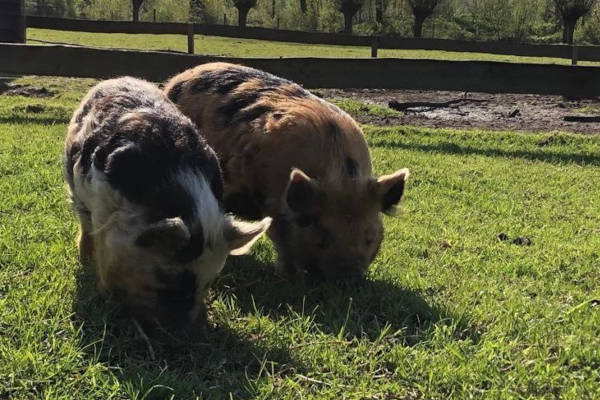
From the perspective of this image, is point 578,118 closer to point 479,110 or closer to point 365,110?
point 479,110

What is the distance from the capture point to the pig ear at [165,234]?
3.37 m

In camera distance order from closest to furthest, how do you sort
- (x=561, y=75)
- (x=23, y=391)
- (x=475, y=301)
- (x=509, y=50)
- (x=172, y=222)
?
(x=23, y=391) < (x=172, y=222) < (x=475, y=301) < (x=561, y=75) < (x=509, y=50)

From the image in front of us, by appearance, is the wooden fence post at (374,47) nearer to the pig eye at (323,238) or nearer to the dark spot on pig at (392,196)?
the dark spot on pig at (392,196)

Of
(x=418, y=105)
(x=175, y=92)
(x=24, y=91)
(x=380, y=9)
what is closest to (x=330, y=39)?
(x=418, y=105)

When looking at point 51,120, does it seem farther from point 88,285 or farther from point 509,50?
point 509,50

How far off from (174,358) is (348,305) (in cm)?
129

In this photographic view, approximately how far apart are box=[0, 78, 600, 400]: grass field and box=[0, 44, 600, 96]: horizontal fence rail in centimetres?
504

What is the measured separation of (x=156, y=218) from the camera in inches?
142

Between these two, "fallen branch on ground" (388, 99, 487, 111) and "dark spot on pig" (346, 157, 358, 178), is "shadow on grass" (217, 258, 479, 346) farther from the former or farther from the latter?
"fallen branch on ground" (388, 99, 487, 111)

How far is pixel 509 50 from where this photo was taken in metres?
31.6

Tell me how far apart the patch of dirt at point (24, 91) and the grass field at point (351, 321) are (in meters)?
7.54

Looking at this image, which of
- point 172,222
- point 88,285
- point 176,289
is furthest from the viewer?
point 88,285

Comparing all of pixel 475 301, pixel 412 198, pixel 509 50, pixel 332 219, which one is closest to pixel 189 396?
pixel 332 219

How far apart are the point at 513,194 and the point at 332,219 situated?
3743mm
